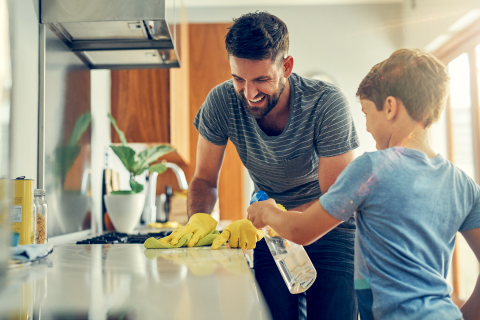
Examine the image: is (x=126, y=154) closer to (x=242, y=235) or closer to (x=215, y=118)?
(x=215, y=118)

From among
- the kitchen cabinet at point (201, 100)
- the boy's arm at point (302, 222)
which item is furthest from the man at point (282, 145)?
the kitchen cabinet at point (201, 100)

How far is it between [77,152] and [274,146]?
2.73 ft

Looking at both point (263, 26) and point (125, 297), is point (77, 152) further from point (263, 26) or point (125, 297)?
point (125, 297)

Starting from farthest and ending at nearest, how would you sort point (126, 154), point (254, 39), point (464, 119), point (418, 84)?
1. point (464, 119)
2. point (126, 154)
3. point (254, 39)
4. point (418, 84)

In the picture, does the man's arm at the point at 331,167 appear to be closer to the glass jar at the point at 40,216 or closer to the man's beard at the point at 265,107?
the man's beard at the point at 265,107

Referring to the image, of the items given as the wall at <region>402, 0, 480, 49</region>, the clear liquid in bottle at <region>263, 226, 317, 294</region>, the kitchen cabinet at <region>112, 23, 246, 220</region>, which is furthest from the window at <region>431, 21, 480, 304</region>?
the clear liquid in bottle at <region>263, 226, 317, 294</region>

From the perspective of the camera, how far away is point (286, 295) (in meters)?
1.16

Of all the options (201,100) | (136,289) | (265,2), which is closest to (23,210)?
(136,289)

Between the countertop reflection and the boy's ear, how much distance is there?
475 mm

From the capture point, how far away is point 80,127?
5.08 ft

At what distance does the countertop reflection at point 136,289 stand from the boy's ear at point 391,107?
0.47m

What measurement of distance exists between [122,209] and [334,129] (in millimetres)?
1020

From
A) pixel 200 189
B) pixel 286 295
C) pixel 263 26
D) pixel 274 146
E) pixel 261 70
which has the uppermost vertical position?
pixel 263 26

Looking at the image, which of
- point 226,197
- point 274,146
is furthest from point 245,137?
point 226,197
